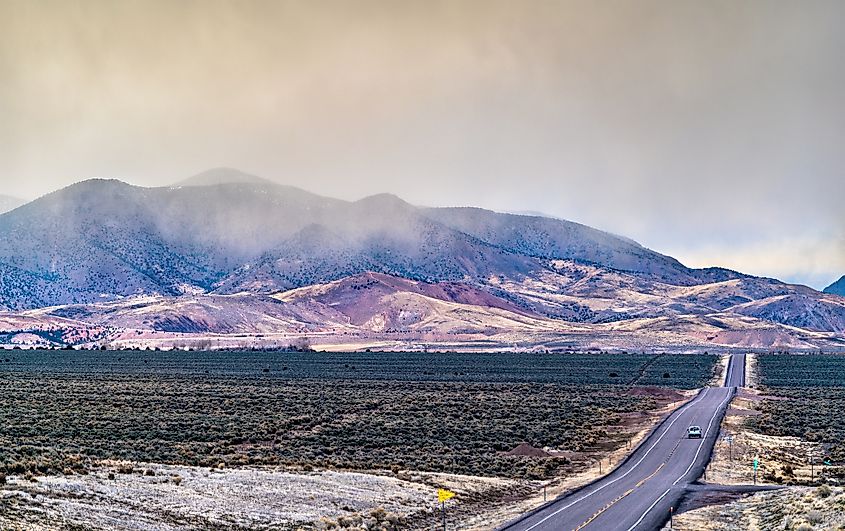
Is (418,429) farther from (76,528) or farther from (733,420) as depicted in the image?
(76,528)

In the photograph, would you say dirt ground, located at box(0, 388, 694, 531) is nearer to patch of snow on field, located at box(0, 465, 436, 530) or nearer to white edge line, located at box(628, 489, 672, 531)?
patch of snow on field, located at box(0, 465, 436, 530)

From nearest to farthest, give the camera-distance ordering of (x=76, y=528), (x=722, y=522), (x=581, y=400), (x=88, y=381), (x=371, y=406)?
(x=76, y=528) < (x=722, y=522) < (x=371, y=406) < (x=581, y=400) < (x=88, y=381)

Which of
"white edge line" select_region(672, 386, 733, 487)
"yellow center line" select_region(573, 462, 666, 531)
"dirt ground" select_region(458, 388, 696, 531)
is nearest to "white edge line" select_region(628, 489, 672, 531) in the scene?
"yellow center line" select_region(573, 462, 666, 531)

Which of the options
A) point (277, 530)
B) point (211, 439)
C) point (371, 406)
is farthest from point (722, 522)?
point (371, 406)

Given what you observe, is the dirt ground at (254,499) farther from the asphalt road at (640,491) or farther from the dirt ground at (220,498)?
the asphalt road at (640,491)

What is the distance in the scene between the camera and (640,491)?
39406mm

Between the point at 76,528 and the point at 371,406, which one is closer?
the point at 76,528

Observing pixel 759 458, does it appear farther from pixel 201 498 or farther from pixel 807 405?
pixel 807 405

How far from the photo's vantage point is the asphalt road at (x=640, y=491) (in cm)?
3253

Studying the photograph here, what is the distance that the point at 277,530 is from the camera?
30.5 meters

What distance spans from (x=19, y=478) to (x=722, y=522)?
27.2 meters

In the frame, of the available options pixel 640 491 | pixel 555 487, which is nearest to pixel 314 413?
pixel 555 487

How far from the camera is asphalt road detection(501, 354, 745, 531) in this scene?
32.5 m

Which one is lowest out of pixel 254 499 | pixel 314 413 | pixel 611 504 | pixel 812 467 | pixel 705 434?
pixel 254 499
